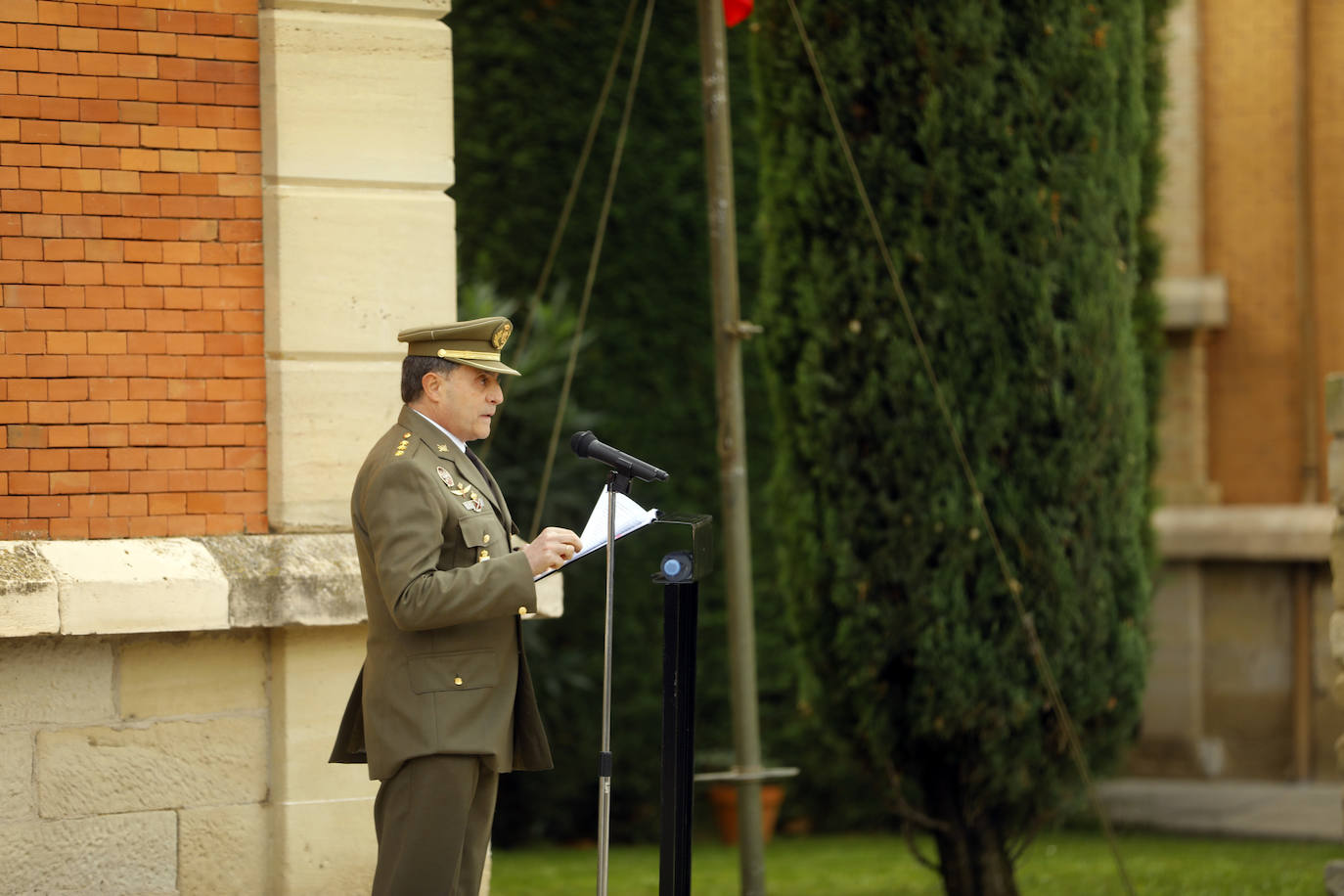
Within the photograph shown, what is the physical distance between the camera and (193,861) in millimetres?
4734

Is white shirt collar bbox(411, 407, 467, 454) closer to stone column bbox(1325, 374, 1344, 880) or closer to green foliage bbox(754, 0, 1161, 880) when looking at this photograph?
green foliage bbox(754, 0, 1161, 880)

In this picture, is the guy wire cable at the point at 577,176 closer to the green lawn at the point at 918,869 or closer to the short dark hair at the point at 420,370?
the short dark hair at the point at 420,370

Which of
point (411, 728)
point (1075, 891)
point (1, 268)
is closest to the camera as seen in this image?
point (411, 728)

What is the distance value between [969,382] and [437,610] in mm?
3249

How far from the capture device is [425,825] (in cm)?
373

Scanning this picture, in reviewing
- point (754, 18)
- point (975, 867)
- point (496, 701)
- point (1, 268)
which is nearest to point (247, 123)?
point (1, 268)

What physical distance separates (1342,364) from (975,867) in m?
5.53

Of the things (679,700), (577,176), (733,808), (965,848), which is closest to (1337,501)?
(965,848)

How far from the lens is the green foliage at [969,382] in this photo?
20.7ft

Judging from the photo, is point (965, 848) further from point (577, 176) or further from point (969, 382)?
point (577, 176)

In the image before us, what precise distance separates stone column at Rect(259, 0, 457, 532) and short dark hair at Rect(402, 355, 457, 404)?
1.06 metres

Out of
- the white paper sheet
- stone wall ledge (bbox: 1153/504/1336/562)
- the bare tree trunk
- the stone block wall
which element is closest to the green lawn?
the bare tree trunk

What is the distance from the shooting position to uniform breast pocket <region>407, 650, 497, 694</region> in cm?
375

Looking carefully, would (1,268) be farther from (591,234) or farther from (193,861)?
(591,234)
